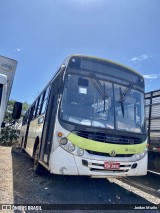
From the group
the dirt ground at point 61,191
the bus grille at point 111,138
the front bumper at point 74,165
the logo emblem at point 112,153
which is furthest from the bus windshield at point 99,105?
the dirt ground at point 61,191

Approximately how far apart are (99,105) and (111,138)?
0.91 metres

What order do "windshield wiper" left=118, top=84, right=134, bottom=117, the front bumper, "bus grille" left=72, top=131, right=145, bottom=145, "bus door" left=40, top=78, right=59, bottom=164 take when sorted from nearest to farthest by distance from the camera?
the front bumper
"bus grille" left=72, top=131, right=145, bottom=145
"bus door" left=40, top=78, right=59, bottom=164
"windshield wiper" left=118, top=84, right=134, bottom=117

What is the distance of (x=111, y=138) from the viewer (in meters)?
5.36

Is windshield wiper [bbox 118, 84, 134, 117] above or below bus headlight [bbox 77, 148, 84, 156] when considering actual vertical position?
above

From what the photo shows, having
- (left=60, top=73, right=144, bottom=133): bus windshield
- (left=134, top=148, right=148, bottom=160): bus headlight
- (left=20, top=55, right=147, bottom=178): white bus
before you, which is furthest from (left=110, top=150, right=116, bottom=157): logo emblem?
(left=134, top=148, right=148, bottom=160): bus headlight

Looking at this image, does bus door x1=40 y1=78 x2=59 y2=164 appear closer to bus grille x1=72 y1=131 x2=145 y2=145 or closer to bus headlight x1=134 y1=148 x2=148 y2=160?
bus grille x1=72 y1=131 x2=145 y2=145

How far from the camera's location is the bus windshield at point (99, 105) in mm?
5305

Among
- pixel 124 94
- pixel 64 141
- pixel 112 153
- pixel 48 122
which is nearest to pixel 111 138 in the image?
pixel 112 153

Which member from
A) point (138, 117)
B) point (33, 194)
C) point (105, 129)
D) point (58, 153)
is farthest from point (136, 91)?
point (33, 194)

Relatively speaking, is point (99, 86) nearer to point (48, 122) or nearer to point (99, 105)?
point (99, 105)

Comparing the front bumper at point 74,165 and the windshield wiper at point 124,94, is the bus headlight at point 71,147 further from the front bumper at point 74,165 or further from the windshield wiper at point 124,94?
the windshield wiper at point 124,94

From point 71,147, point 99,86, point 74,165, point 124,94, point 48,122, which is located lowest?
point 74,165

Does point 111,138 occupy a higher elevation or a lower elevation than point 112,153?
higher

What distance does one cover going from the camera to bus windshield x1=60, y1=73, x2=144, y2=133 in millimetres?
5305
